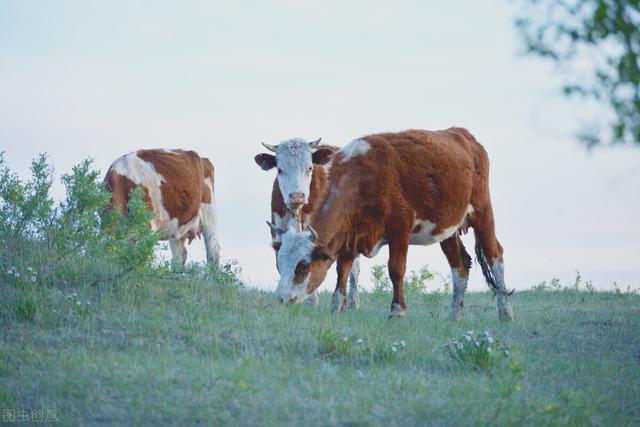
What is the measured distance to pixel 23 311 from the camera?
10.4 m

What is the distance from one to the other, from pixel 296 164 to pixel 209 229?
6857mm

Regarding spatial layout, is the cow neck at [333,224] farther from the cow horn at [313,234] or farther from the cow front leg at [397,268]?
the cow front leg at [397,268]

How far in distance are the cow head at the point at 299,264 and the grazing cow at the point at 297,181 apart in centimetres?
160

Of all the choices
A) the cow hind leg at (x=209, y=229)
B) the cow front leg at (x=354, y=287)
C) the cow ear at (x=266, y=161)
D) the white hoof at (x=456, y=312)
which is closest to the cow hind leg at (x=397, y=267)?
the white hoof at (x=456, y=312)

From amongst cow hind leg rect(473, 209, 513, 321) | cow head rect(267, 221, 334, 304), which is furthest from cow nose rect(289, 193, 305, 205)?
cow hind leg rect(473, 209, 513, 321)

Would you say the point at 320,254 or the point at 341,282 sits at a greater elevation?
the point at 320,254

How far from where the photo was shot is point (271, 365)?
8758mm

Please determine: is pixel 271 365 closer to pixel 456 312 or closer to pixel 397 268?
pixel 397 268

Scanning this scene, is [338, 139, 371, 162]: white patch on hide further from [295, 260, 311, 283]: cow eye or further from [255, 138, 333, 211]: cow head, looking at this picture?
[295, 260, 311, 283]: cow eye

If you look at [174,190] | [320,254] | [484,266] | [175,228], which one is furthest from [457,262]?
[175,228]

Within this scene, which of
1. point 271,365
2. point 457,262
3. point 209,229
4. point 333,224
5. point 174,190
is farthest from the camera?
point 209,229

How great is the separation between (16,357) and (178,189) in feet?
34.8

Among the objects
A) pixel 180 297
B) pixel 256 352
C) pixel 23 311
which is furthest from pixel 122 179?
pixel 256 352

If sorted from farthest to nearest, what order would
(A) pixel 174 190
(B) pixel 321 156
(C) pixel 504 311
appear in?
1. (A) pixel 174 190
2. (B) pixel 321 156
3. (C) pixel 504 311
